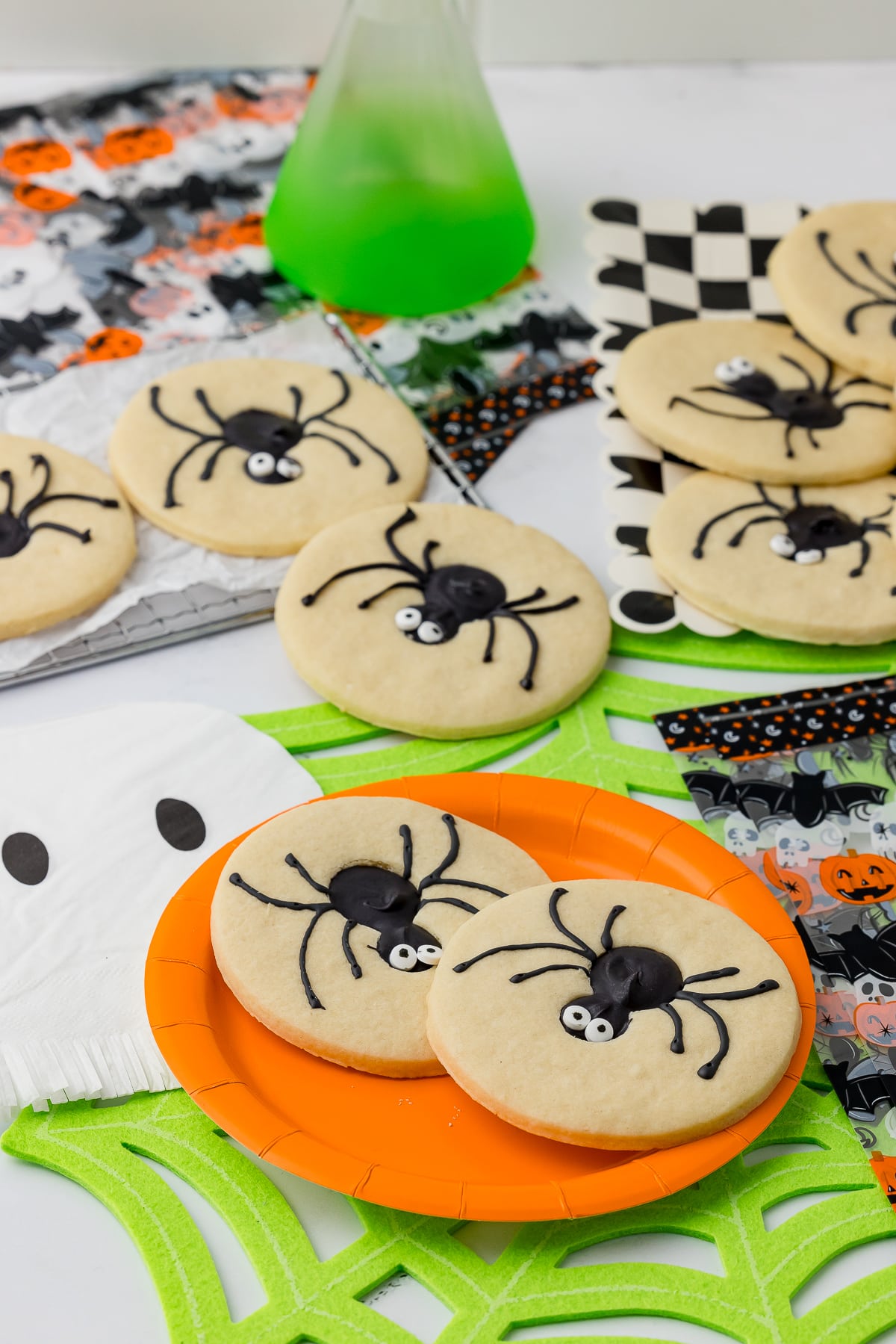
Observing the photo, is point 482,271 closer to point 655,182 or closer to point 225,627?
point 655,182

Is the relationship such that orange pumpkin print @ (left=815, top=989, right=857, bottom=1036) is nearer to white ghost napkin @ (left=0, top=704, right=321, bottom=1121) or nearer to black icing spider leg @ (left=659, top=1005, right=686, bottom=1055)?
black icing spider leg @ (left=659, top=1005, right=686, bottom=1055)

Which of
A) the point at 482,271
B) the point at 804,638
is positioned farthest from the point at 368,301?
the point at 804,638

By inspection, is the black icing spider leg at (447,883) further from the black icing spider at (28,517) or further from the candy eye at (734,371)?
the candy eye at (734,371)

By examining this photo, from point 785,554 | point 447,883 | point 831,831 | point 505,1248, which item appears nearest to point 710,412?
point 785,554

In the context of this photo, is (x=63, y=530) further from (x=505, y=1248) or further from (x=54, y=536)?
(x=505, y=1248)

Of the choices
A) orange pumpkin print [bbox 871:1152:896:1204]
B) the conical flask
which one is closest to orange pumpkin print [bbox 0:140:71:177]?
the conical flask

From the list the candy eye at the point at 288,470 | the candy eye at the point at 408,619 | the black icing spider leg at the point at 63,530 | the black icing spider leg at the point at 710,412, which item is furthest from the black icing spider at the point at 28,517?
the black icing spider leg at the point at 710,412

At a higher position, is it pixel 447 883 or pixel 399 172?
pixel 399 172
